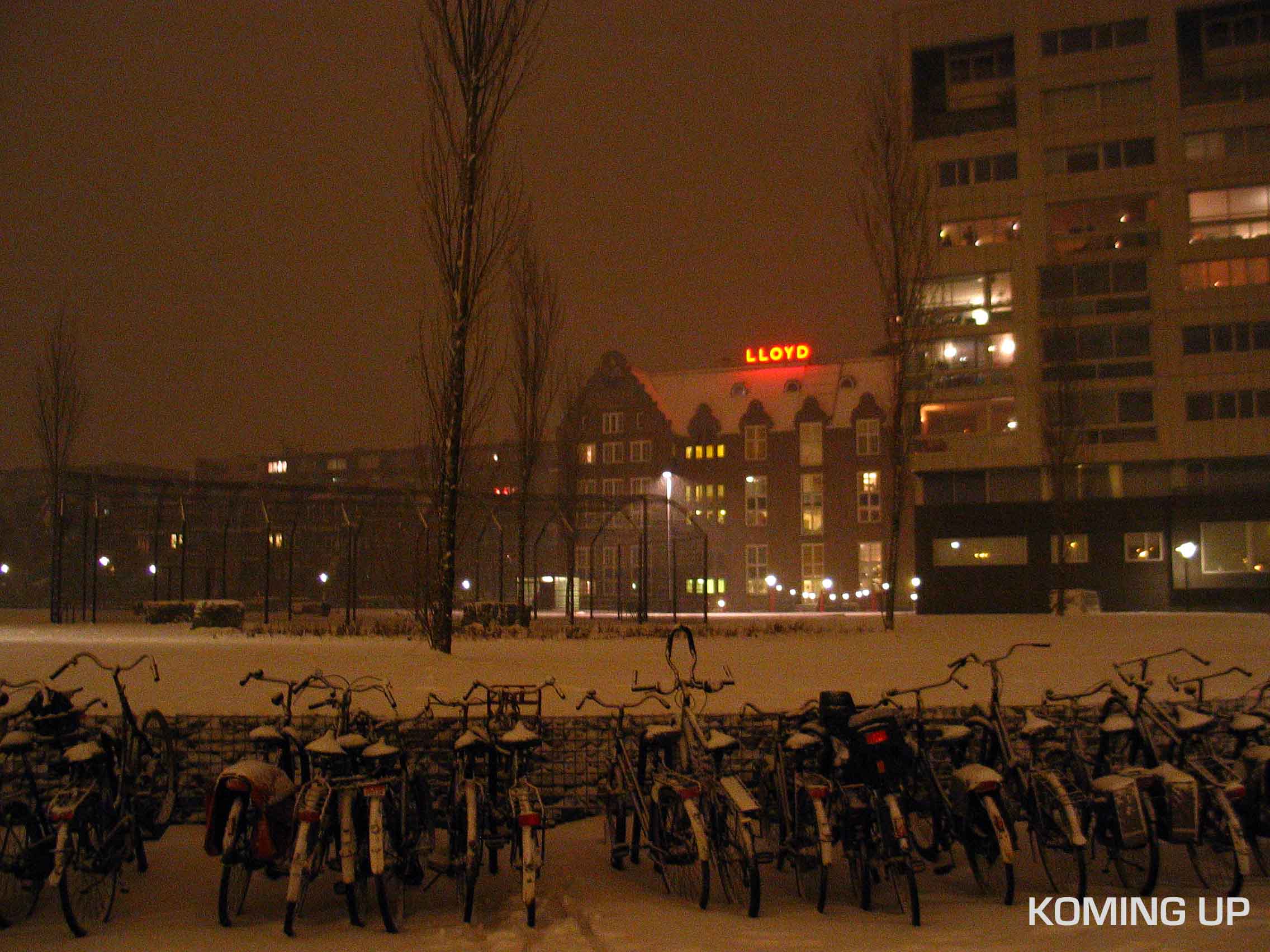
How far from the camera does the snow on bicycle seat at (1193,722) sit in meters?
6.54

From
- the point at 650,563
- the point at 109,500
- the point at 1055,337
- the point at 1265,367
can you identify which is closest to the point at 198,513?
the point at 109,500

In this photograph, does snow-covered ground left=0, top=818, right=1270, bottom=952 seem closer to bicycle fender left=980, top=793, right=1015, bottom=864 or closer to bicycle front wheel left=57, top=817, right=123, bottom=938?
bicycle front wheel left=57, top=817, right=123, bottom=938

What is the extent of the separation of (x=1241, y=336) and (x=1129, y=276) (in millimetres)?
4854

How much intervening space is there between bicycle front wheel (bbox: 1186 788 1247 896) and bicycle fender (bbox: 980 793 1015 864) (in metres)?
1.18

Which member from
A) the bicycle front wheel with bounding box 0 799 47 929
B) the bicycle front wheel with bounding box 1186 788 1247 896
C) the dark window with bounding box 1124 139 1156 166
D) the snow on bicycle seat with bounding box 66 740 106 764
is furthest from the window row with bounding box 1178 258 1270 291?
the bicycle front wheel with bounding box 0 799 47 929

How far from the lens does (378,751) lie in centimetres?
584

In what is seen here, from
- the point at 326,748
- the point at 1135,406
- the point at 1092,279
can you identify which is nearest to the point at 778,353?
the point at 1092,279

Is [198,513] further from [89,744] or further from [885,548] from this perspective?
[89,744]

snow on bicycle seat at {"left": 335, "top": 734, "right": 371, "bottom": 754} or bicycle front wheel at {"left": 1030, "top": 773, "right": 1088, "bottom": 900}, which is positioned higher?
snow on bicycle seat at {"left": 335, "top": 734, "right": 371, "bottom": 754}

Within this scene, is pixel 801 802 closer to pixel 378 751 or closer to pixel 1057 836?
pixel 1057 836

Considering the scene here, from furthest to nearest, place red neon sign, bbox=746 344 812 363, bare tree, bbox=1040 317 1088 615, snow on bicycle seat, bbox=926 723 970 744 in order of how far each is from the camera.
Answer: red neon sign, bbox=746 344 812 363
bare tree, bbox=1040 317 1088 615
snow on bicycle seat, bbox=926 723 970 744

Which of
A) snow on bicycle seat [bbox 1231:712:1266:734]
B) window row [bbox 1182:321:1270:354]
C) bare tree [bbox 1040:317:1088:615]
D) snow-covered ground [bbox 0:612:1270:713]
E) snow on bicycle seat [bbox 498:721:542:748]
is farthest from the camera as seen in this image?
window row [bbox 1182:321:1270:354]

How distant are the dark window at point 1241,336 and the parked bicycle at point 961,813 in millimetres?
42765

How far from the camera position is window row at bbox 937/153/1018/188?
45875 mm
